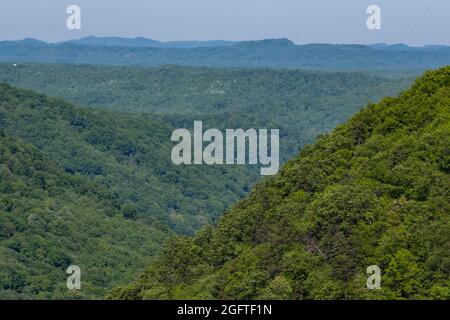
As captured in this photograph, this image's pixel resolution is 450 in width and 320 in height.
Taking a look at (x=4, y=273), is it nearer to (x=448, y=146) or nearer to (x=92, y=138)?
(x=448, y=146)

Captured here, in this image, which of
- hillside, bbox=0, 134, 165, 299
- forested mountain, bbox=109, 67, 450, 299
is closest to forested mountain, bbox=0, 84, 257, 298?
hillside, bbox=0, 134, 165, 299

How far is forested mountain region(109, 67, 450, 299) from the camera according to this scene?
23.9m

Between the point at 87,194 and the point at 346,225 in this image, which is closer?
the point at 346,225

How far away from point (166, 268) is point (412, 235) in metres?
10.4

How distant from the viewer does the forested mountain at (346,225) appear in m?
23.9

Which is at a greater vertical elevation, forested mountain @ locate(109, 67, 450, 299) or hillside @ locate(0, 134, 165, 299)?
forested mountain @ locate(109, 67, 450, 299)

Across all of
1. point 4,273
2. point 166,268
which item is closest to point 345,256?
point 166,268

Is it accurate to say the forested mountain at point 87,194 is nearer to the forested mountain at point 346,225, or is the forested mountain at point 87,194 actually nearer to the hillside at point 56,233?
the hillside at point 56,233

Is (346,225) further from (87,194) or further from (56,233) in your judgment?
(87,194)

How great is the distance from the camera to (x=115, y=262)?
79.9 m

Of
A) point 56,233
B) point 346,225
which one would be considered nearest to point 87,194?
point 56,233

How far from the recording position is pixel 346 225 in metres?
25.9

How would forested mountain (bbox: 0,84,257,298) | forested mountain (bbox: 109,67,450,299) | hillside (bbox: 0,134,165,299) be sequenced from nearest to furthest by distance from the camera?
forested mountain (bbox: 109,67,450,299) → hillside (bbox: 0,134,165,299) → forested mountain (bbox: 0,84,257,298)

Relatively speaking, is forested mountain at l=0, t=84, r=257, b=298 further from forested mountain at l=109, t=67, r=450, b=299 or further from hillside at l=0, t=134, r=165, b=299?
forested mountain at l=109, t=67, r=450, b=299
